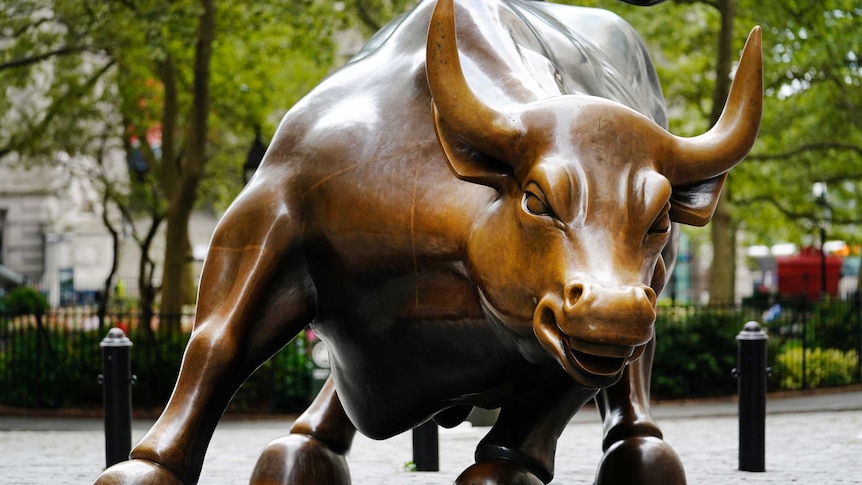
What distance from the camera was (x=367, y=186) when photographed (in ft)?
12.5

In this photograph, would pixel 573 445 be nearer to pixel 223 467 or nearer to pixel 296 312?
pixel 223 467

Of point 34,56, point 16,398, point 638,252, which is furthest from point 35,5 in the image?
point 638,252

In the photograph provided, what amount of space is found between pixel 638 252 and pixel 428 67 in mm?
760

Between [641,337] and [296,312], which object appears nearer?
[641,337]

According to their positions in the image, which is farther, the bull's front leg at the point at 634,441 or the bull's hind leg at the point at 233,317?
the bull's front leg at the point at 634,441

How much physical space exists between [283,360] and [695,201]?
11495mm

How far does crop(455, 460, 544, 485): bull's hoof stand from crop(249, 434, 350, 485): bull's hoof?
86 cm

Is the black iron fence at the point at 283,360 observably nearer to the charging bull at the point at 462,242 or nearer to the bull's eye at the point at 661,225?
the charging bull at the point at 462,242

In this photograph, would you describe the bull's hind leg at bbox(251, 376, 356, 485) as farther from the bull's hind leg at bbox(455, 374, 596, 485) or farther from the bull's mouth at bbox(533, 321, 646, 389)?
the bull's mouth at bbox(533, 321, 646, 389)

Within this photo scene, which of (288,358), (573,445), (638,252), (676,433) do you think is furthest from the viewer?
(288,358)

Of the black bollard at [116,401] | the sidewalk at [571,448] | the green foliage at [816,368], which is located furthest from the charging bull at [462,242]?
the green foliage at [816,368]

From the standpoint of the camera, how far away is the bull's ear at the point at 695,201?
3438mm

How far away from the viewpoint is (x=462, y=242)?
3523 mm

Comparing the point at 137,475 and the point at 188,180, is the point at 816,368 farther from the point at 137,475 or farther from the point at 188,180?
the point at 137,475
